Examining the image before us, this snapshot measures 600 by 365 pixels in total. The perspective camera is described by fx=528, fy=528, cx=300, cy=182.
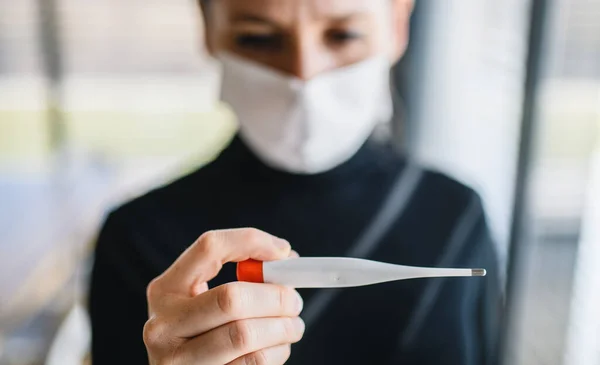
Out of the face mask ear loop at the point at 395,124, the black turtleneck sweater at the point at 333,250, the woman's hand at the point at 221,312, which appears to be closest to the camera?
the woman's hand at the point at 221,312

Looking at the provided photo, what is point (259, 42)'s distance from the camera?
464mm

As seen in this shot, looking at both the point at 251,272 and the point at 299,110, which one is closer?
the point at 251,272

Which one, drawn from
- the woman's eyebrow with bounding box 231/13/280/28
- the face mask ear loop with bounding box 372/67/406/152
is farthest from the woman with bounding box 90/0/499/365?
the face mask ear loop with bounding box 372/67/406/152

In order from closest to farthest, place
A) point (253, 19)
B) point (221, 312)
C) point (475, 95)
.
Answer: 1. point (221, 312)
2. point (253, 19)
3. point (475, 95)

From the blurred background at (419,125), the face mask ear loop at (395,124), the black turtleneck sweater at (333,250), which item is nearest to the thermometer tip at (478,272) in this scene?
the black turtleneck sweater at (333,250)

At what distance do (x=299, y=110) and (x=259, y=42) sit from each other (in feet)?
0.23

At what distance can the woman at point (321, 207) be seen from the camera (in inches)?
17.1

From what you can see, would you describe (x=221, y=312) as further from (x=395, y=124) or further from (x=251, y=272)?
(x=395, y=124)

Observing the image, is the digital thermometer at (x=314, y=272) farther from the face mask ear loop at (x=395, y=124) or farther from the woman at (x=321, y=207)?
the face mask ear loop at (x=395, y=124)

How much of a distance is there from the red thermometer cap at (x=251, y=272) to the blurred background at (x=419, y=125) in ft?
0.80

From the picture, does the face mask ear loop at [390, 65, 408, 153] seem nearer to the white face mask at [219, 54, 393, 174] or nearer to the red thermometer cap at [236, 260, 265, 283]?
the white face mask at [219, 54, 393, 174]

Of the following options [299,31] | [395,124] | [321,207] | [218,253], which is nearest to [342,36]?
[299,31]

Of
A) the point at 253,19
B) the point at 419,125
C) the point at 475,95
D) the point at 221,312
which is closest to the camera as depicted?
the point at 221,312

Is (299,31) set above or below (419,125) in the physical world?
above
